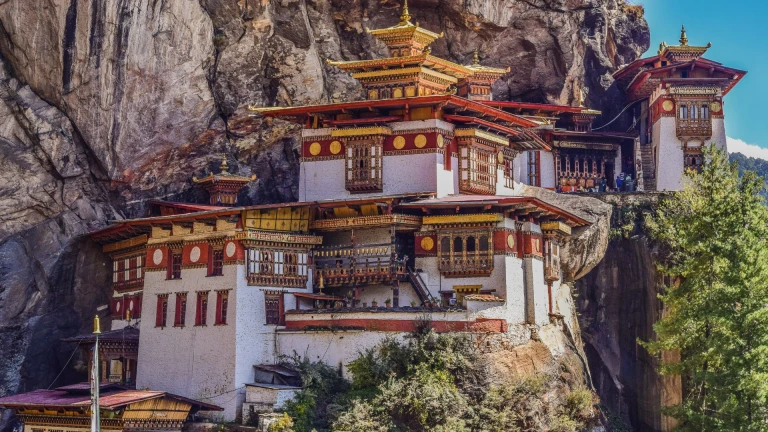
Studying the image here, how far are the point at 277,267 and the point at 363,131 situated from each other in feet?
26.1

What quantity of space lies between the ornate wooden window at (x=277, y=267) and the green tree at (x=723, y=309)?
45.6 feet

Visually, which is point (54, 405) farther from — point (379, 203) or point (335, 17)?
point (335, 17)

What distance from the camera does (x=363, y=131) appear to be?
52906 mm

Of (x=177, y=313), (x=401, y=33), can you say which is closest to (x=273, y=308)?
(x=177, y=313)

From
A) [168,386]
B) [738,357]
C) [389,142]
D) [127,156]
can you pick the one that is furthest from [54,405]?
[738,357]

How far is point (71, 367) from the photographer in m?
53.8

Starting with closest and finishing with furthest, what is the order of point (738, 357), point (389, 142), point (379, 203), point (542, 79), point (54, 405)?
point (738, 357) → point (54, 405) → point (379, 203) → point (389, 142) → point (542, 79)

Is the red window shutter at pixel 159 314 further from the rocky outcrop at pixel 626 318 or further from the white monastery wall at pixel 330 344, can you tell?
the rocky outcrop at pixel 626 318

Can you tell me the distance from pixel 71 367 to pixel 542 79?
102 feet

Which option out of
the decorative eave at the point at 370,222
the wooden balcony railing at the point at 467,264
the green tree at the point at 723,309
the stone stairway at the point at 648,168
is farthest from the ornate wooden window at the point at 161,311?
the stone stairway at the point at 648,168

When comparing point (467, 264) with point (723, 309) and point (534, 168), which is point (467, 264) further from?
point (534, 168)

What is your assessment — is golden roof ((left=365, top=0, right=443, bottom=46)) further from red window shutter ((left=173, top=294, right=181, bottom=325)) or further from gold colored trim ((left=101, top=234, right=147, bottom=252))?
red window shutter ((left=173, top=294, right=181, bottom=325))

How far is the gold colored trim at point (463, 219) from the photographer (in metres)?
48.0

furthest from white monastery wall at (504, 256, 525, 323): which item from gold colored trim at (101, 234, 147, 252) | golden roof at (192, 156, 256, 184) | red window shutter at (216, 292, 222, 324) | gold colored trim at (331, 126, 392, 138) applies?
gold colored trim at (101, 234, 147, 252)
